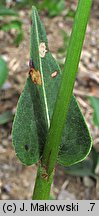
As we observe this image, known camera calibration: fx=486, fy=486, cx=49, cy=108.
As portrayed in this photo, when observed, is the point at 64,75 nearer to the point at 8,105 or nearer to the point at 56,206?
the point at 56,206

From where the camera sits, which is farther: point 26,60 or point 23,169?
point 26,60

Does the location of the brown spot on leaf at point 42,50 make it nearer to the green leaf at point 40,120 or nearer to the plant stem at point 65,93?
the green leaf at point 40,120

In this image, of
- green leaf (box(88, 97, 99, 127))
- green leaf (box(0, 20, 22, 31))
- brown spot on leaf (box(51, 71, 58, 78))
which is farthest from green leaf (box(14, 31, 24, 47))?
brown spot on leaf (box(51, 71, 58, 78))

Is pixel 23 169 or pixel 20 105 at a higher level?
pixel 20 105

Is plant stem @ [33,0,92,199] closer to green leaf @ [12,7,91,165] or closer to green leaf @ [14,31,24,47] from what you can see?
green leaf @ [12,7,91,165]

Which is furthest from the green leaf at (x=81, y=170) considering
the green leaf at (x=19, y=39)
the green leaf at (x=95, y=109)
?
the green leaf at (x=19, y=39)

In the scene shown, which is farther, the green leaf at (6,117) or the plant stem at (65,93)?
the green leaf at (6,117)

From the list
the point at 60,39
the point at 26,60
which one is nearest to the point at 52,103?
the point at 26,60
